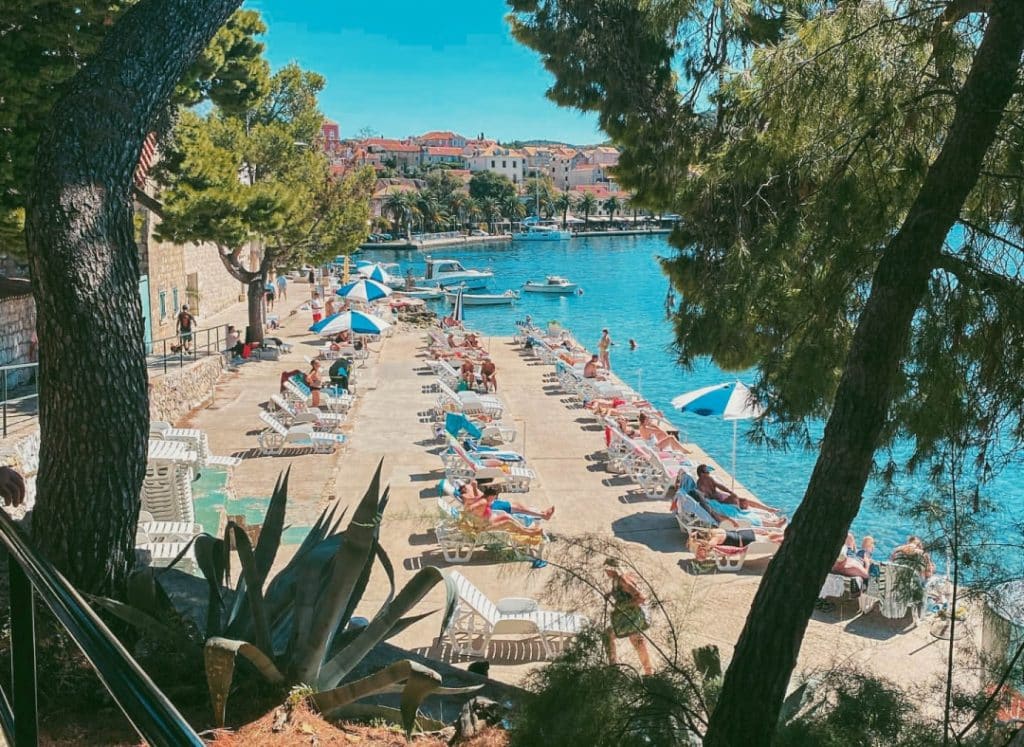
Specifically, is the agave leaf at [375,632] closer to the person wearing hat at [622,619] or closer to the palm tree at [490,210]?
the person wearing hat at [622,619]

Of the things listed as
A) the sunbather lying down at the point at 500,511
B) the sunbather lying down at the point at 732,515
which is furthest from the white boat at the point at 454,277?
the sunbather lying down at the point at 732,515

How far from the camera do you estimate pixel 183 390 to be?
17.5 metres

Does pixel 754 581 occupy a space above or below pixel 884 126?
below

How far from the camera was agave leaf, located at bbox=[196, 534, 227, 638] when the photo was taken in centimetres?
472

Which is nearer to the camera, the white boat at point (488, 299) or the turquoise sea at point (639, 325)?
the turquoise sea at point (639, 325)

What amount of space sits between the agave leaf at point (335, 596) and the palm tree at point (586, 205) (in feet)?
458

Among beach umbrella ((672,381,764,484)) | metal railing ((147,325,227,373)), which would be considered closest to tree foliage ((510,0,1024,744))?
beach umbrella ((672,381,764,484))

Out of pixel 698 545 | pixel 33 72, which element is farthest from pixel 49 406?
pixel 33 72

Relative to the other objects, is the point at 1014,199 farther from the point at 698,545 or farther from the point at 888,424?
the point at 698,545

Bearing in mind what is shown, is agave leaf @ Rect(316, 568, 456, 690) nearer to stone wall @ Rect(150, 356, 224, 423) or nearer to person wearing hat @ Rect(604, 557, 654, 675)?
person wearing hat @ Rect(604, 557, 654, 675)

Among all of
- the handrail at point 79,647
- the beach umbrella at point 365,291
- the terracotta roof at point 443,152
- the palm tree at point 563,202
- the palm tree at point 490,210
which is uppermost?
the terracotta roof at point 443,152

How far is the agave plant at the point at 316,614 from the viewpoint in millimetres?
4219

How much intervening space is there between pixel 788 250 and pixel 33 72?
36.1 ft

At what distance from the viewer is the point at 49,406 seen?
176 inches
